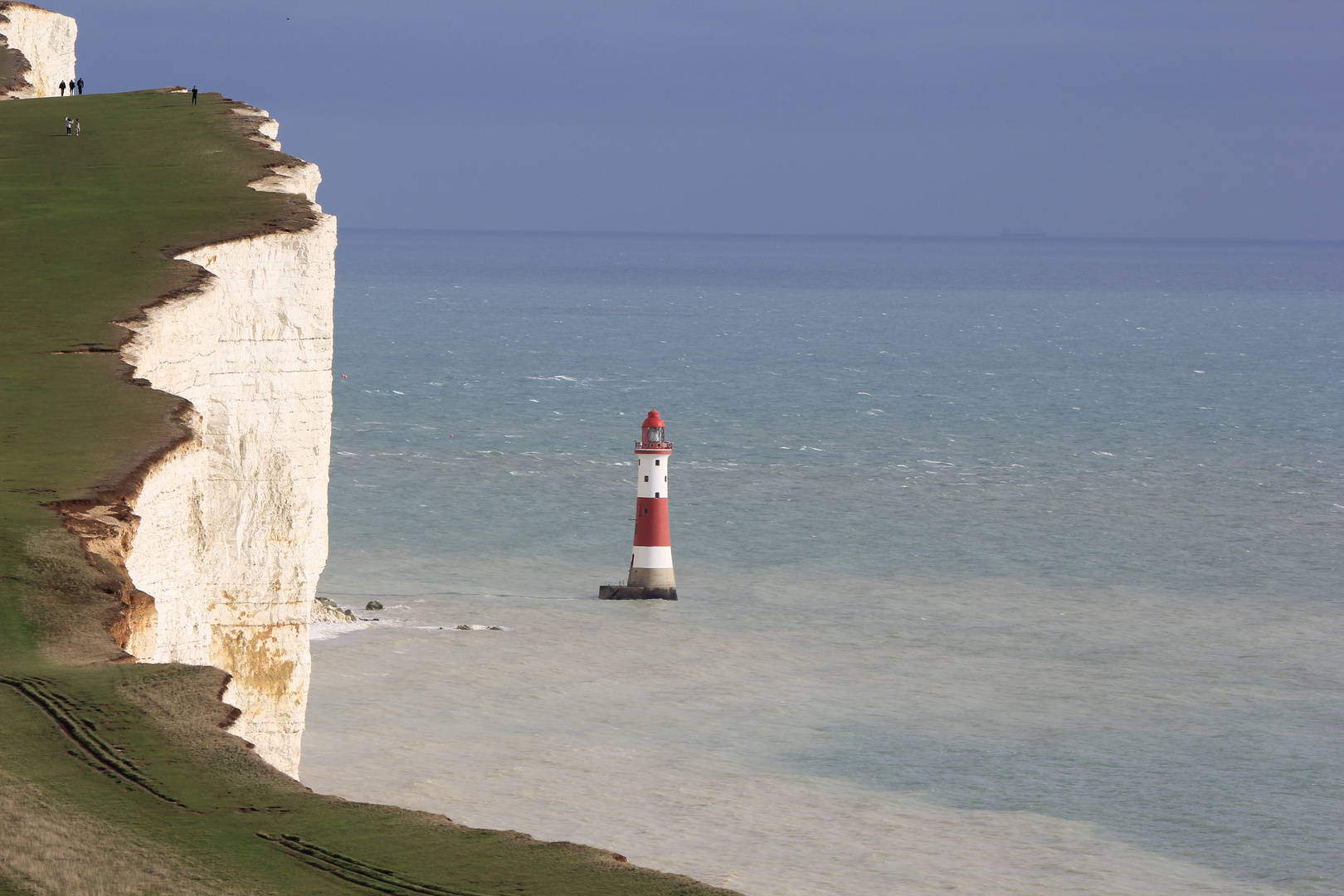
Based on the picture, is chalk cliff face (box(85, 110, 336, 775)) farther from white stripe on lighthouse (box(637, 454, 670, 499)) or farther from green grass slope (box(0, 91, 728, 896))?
white stripe on lighthouse (box(637, 454, 670, 499))

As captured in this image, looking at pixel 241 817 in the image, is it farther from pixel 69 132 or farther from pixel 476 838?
pixel 69 132

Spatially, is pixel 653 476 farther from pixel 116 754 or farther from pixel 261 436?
pixel 116 754

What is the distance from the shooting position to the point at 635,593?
5144cm

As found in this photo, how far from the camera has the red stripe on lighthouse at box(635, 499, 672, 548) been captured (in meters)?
50.9

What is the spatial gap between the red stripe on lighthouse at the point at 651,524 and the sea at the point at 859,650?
1.77 metres

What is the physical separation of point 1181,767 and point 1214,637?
12.8 meters

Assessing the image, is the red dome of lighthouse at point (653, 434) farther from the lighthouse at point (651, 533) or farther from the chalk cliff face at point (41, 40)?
the chalk cliff face at point (41, 40)

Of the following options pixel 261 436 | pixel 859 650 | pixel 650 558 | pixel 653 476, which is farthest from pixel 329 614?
pixel 261 436

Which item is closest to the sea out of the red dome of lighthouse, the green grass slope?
the red dome of lighthouse

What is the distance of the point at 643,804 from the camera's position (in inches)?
1302

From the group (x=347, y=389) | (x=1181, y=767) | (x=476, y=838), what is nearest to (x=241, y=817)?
(x=476, y=838)

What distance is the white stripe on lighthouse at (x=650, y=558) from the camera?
5141 cm

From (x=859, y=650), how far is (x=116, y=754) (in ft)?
108

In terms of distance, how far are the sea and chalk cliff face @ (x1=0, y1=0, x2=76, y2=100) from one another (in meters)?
20.8
